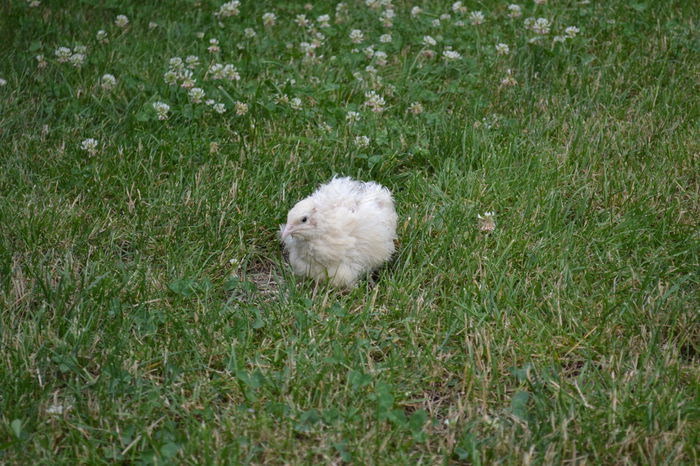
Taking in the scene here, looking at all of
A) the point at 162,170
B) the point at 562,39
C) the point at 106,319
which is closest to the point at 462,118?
the point at 562,39

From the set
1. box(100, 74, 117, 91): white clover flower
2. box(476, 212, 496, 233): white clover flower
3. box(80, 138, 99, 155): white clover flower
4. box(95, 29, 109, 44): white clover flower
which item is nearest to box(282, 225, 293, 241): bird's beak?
box(476, 212, 496, 233): white clover flower

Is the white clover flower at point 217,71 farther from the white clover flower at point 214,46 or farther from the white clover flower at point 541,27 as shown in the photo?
the white clover flower at point 541,27

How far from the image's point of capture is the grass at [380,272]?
9.50 feet

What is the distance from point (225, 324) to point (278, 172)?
1.25m

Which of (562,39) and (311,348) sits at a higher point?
(562,39)

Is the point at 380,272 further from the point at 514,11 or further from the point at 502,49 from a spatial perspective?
the point at 514,11

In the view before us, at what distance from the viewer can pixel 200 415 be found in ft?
9.74

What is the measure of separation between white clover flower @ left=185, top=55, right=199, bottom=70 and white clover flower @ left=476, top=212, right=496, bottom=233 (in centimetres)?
225

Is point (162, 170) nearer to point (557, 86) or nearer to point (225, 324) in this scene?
point (225, 324)

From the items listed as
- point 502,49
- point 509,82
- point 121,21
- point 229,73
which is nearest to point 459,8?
point 502,49

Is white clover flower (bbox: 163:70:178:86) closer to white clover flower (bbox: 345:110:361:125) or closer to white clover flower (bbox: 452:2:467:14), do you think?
white clover flower (bbox: 345:110:361:125)

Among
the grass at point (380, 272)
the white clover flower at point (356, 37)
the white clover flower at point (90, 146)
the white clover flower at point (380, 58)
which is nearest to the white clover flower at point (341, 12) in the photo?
the grass at point (380, 272)

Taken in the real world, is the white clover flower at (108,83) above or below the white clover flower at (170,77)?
below

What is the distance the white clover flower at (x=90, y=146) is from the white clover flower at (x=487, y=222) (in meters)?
2.13
